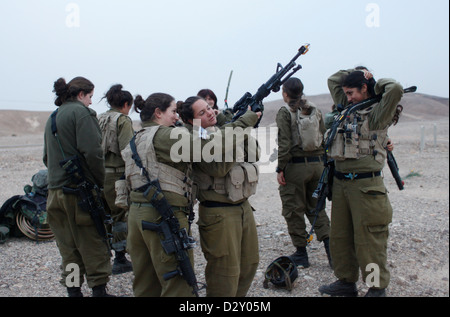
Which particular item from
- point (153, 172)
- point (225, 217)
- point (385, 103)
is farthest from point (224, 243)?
point (385, 103)

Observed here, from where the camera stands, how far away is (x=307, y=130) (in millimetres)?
4473

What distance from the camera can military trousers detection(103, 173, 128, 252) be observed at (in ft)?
14.8

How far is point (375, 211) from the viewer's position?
3.53 meters

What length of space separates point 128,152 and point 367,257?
7.39 feet

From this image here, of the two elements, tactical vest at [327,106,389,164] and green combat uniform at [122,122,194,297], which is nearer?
green combat uniform at [122,122,194,297]

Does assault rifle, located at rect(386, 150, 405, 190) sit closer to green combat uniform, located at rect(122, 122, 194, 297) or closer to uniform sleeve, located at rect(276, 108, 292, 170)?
uniform sleeve, located at rect(276, 108, 292, 170)

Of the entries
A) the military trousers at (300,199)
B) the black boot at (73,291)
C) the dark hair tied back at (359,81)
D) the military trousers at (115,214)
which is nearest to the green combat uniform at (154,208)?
the black boot at (73,291)

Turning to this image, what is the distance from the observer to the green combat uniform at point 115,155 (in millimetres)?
4457

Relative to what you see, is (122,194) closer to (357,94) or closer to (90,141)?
(90,141)

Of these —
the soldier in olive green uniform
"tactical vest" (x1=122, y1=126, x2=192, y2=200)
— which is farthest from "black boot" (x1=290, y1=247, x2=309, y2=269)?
"tactical vest" (x1=122, y1=126, x2=192, y2=200)

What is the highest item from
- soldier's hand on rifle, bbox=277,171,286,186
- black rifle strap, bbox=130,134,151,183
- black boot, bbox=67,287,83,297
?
black rifle strap, bbox=130,134,151,183

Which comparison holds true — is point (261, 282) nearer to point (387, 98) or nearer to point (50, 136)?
point (387, 98)

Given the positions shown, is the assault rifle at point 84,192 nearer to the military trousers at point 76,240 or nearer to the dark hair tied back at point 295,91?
the military trousers at point 76,240
